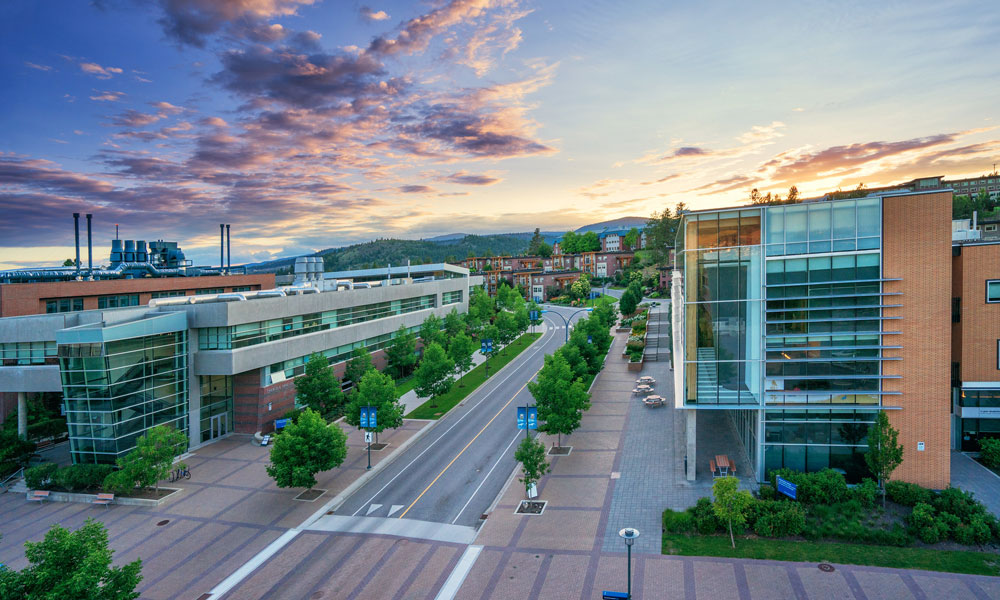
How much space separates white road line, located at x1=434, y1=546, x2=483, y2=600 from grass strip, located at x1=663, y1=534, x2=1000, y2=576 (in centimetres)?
746

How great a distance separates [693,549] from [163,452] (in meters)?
26.4

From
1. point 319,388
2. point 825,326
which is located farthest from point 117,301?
point 825,326

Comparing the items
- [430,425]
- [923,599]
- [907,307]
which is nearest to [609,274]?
[430,425]

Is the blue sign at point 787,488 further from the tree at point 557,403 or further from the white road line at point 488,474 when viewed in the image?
the white road line at point 488,474

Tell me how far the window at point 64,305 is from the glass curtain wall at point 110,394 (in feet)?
66.5

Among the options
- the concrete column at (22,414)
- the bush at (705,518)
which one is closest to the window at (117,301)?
the concrete column at (22,414)

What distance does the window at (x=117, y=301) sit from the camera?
168ft

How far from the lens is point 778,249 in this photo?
25.8 metres

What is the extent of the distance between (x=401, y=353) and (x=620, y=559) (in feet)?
118

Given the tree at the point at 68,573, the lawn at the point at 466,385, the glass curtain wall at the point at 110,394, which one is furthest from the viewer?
the lawn at the point at 466,385

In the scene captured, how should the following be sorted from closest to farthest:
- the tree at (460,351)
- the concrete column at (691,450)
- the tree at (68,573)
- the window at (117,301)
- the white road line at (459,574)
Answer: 1. the tree at (68,573)
2. the white road line at (459,574)
3. the concrete column at (691,450)
4. the tree at (460,351)
5. the window at (117,301)

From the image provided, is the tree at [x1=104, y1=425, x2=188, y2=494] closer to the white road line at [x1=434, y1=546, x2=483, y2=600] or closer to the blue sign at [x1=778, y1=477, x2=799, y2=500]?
the white road line at [x1=434, y1=546, x2=483, y2=600]

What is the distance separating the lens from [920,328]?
80.6ft

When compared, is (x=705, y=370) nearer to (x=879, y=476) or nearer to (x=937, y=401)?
(x=879, y=476)
